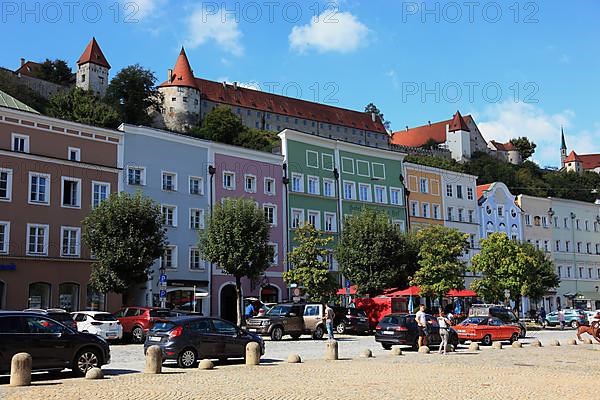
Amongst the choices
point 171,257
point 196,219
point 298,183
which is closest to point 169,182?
point 196,219

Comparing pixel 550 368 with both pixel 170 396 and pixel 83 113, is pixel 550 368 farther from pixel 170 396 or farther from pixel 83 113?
pixel 83 113

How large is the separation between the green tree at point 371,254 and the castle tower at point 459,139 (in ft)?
358

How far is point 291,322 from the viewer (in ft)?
114

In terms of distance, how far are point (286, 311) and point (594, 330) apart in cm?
1466

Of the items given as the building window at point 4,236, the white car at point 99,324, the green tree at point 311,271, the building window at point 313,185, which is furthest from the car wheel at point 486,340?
the building window at point 4,236

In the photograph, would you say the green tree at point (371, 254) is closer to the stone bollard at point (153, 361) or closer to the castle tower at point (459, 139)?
the stone bollard at point (153, 361)

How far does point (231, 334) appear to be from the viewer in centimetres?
2197

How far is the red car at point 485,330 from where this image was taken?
1329 inches

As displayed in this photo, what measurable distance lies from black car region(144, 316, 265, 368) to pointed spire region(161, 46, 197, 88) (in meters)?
105

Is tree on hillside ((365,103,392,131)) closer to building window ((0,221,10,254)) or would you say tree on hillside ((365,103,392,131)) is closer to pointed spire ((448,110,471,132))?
pointed spire ((448,110,471,132))

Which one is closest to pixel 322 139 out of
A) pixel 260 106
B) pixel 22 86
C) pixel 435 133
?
pixel 22 86

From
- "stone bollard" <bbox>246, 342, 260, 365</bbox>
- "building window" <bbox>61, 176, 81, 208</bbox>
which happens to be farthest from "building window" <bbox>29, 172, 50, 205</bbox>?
"stone bollard" <bbox>246, 342, 260, 365</bbox>

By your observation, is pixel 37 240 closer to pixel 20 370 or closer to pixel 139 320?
pixel 139 320

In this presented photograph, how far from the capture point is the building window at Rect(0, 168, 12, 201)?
39.1 m
